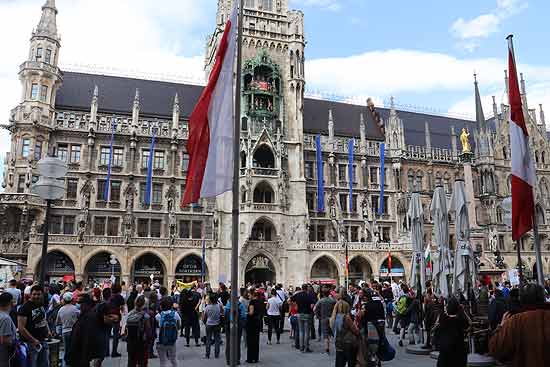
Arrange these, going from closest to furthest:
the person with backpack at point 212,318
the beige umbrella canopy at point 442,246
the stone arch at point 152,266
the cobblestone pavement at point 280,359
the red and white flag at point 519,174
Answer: the red and white flag at point 519,174, the cobblestone pavement at point 280,359, the person with backpack at point 212,318, the beige umbrella canopy at point 442,246, the stone arch at point 152,266

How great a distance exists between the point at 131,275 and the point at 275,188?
1437cm

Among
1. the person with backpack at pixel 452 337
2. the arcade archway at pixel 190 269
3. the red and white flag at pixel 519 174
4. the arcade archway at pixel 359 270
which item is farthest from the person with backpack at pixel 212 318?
the arcade archway at pixel 359 270

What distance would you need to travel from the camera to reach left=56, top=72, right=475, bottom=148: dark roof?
1679 inches

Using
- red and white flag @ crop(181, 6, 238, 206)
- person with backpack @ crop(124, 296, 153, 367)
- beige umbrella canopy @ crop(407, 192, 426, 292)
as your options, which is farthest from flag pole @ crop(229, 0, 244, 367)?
beige umbrella canopy @ crop(407, 192, 426, 292)

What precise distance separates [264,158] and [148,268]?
14.5 meters

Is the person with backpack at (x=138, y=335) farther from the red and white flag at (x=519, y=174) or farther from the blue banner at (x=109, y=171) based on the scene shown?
the blue banner at (x=109, y=171)

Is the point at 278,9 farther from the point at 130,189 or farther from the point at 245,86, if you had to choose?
the point at 130,189

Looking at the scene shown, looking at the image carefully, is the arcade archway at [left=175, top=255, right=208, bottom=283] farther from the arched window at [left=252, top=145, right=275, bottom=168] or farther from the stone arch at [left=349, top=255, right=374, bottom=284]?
the stone arch at [left=349, top=255, right=374, bottom=284]

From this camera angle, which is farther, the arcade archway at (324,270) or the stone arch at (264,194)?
the arcade archway at (324,270)

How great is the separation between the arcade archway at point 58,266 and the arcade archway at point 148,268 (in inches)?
198

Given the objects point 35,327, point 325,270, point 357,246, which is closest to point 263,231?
point 325,270

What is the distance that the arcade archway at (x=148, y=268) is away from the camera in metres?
37.4

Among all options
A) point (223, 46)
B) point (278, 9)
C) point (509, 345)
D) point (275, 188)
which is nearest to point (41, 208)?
point (275, 188)

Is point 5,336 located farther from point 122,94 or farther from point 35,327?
point 122,94
